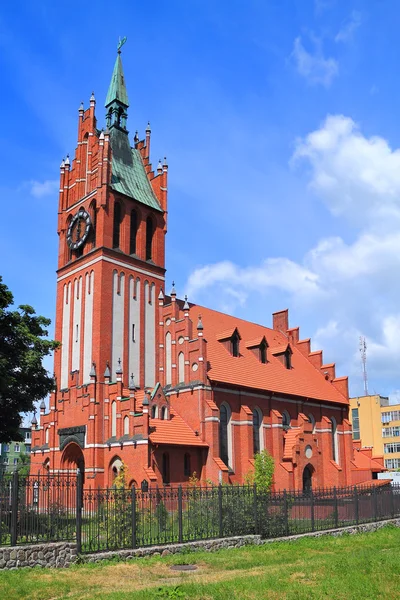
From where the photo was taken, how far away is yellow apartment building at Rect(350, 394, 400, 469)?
274ft

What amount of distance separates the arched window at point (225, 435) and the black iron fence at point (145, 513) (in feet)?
37.0

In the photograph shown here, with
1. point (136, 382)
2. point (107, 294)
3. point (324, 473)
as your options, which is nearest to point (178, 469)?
point (136, 382)

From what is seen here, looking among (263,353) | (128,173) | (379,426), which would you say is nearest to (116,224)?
(128,173)

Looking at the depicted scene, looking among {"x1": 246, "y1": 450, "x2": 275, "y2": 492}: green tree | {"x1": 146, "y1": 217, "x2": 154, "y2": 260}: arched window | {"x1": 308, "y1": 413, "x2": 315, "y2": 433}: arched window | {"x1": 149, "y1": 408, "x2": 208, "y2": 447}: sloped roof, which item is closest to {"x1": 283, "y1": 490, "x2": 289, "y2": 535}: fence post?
{"x1": 149, "y1": 408, "x2": 208, "y2": 447}: sloped roof

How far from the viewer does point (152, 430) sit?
32656 millimetres

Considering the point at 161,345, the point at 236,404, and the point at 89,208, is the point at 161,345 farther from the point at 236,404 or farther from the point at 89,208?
the point at 89,208

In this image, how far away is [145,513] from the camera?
1998 centimetres

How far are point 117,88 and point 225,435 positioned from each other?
1054 inches

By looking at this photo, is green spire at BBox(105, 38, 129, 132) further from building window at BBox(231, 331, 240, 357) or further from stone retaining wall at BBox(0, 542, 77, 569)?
stone retaining wall at BBox(0, 542, 77, 569)

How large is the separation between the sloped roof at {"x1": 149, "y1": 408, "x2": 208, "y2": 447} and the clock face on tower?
12.7 m

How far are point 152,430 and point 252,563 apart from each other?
15552 millimetres

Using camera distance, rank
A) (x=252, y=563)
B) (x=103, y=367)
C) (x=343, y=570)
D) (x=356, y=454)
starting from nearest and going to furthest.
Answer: (x=343, y=570)
(x=252, y=563)
(x=103, y=367)
(x=356, y=454)

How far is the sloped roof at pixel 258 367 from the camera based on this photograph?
38719mm

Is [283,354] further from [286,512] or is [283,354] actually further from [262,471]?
[286,512]
